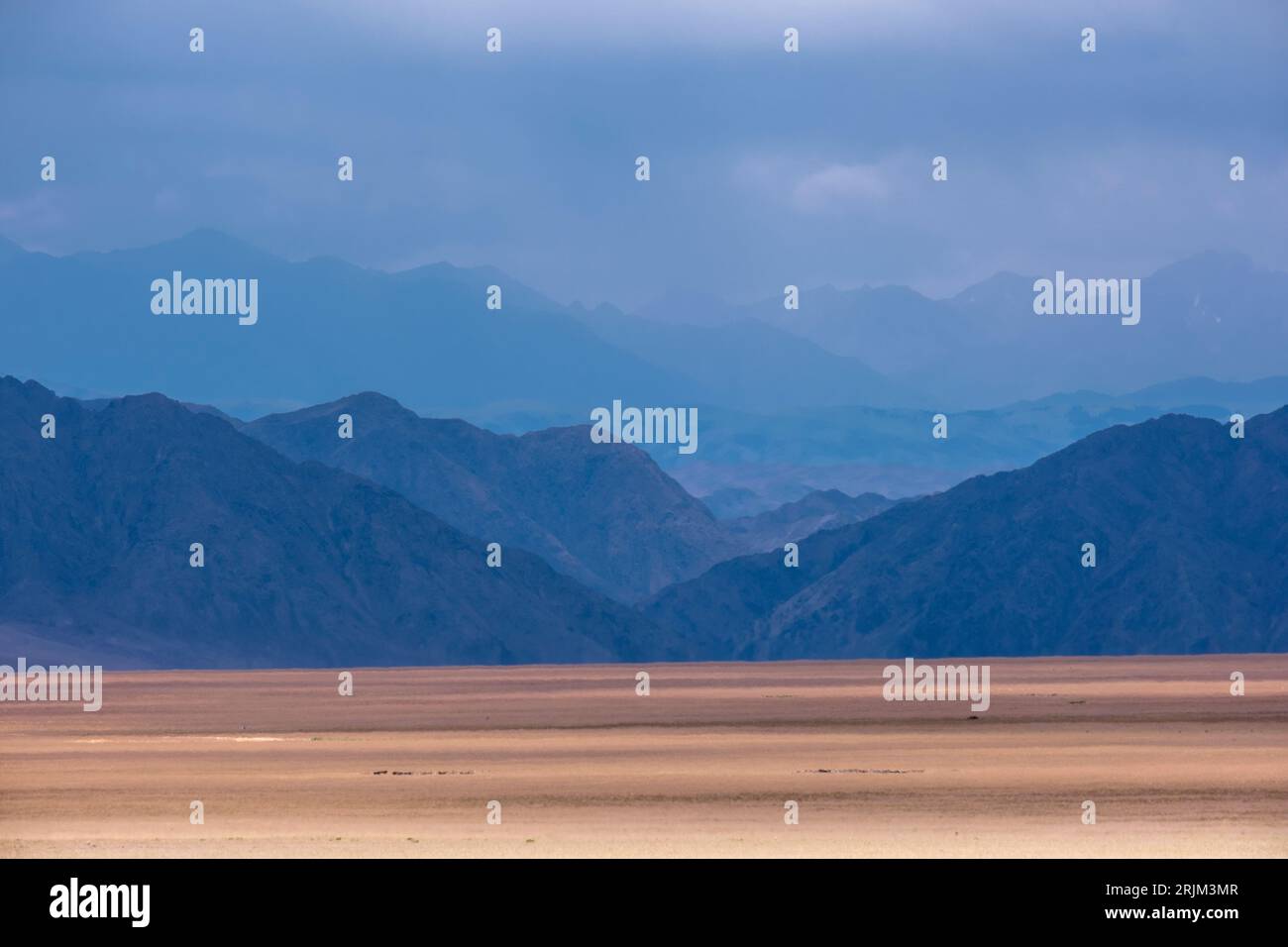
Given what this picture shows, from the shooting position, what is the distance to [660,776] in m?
50.4

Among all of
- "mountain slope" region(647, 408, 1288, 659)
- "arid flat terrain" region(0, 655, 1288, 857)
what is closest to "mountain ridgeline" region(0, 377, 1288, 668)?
"mountain slope" region(647, 408, 1288, 659)

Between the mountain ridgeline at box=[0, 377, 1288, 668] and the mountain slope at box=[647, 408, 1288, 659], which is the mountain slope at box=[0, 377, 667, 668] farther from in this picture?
the mountain slope at box=[647, 408, 1288, 659]

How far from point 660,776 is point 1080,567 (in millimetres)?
134631

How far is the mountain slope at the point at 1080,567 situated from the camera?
170125mm

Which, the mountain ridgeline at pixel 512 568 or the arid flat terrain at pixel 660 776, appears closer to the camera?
the arid flat terrain at pixel 660 776

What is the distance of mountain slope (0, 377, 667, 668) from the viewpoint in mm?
170125

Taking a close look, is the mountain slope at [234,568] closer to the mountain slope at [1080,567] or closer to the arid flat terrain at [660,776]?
the mountain slope at [1080,567]

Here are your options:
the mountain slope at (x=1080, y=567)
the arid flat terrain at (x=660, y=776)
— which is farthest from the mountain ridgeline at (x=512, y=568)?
the arid flat terrain at (x=660, y=776)

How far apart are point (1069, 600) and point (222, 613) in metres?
70.4

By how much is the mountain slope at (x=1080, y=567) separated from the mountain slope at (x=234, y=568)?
18326 millimetres

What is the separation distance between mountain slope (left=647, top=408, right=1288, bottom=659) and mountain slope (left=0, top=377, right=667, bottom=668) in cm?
1833

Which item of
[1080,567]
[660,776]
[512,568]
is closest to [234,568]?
[512,568]

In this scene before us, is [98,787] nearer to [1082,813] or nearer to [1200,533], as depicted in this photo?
[1082,813]

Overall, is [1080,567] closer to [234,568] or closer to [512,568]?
[512,568]
